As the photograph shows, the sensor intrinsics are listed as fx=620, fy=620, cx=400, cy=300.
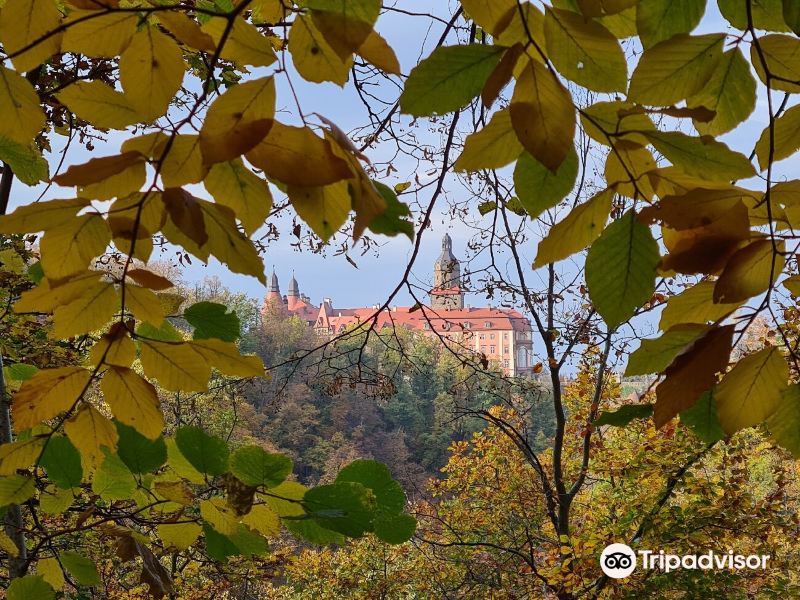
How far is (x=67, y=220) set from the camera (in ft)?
0.90

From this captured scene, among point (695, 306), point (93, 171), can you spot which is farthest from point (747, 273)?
point (93, 171)

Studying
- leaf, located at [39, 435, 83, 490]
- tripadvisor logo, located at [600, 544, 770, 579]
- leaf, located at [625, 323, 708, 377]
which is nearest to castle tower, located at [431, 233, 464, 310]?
tripadvisor logo, located at [600, 544, 770, 579]

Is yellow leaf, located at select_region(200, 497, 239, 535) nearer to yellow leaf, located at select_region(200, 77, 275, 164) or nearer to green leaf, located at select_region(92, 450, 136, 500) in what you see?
green leaf, located at select_region(92, 450, 136, 500)

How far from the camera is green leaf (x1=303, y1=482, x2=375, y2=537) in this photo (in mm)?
349

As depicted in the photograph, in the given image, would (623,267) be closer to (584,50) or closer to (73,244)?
(584,50)

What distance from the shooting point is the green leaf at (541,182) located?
12.4 inches

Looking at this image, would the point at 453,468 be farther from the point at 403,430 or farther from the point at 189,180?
the point at 403,430

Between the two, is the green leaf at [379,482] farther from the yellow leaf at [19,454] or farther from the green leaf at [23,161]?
the green leaf at [23,161]

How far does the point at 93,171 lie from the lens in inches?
9.3

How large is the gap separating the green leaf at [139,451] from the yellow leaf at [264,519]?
82 mm

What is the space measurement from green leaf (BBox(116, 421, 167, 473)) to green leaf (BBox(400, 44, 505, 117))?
0.98 feet

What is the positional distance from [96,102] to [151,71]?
0.04 meters

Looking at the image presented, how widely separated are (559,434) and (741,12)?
3621mm

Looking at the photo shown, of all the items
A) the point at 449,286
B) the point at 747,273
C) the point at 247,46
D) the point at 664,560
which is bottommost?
the point at 664,560
